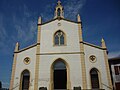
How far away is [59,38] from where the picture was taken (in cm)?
2122

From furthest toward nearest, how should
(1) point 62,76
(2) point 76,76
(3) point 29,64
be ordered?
(1) point 62,76
(3) point 29,64
(2) point 76,76

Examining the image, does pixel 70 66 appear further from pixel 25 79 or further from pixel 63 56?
pixel 25 79

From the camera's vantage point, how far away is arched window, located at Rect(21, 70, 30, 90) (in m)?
19.0

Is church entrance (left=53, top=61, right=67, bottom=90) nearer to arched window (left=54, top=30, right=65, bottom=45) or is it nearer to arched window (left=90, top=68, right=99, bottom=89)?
arched window (left=54, top=30, right=65, bottom=45)

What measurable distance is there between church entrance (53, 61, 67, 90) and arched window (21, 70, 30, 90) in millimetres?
4036

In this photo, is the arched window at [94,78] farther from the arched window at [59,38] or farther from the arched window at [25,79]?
the arched window at [25,79]

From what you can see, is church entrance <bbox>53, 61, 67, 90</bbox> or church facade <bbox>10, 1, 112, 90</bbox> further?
church entrance <bbox>53, 61, 67, 90</bbox>

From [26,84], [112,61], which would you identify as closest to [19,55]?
[26,84]

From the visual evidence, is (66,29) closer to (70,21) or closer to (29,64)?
(70,21)

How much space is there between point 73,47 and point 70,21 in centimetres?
478

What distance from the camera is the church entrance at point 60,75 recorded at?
19703mm

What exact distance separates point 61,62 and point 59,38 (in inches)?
156

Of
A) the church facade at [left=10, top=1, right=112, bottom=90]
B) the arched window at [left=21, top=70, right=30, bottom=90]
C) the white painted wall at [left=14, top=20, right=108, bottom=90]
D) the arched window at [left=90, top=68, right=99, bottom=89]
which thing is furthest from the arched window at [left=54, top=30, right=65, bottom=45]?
the arched window at [left=21, top=70, right=30, bottom=90]

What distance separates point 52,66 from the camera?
63.6 feet
